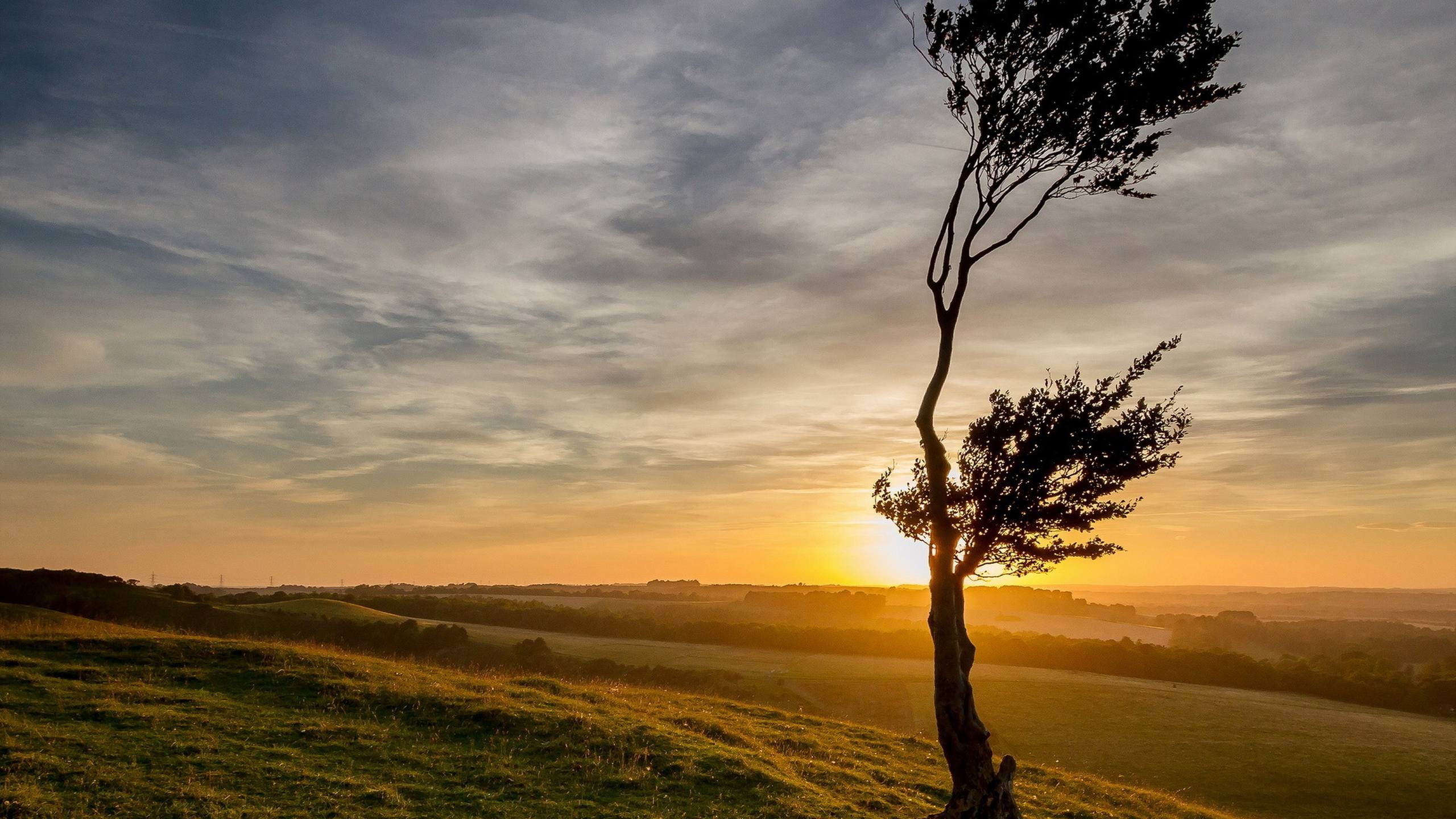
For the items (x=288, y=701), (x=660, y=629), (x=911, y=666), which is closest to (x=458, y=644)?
(x=660, y=629)

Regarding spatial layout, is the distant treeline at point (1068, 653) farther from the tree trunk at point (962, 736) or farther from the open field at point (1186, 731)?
the tree trunk at point (962, 736)

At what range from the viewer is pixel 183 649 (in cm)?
2755

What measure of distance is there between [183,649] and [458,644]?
5911 cm

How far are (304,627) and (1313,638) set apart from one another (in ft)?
532

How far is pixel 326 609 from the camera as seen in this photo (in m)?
92.6

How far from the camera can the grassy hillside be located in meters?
15.7

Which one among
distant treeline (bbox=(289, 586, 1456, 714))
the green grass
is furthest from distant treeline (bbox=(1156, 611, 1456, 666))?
the green grass

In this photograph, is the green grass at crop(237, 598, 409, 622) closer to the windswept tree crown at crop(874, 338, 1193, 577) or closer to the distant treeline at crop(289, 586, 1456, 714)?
the distant treeline at crop(289, 586, 1456, 714)

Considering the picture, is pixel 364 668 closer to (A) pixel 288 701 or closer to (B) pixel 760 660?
(A) pixel 288 701

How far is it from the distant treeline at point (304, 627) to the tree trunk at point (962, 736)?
39.3 meters

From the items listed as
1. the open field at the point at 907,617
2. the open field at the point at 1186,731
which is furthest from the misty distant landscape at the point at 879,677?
the open field at the point at 907,617

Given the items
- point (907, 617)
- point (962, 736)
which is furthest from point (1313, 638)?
point (962, 736)

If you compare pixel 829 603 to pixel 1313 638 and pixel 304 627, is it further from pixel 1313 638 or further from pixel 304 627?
pixel 304 627

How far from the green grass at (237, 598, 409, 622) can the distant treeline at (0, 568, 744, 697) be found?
8.30 feet
